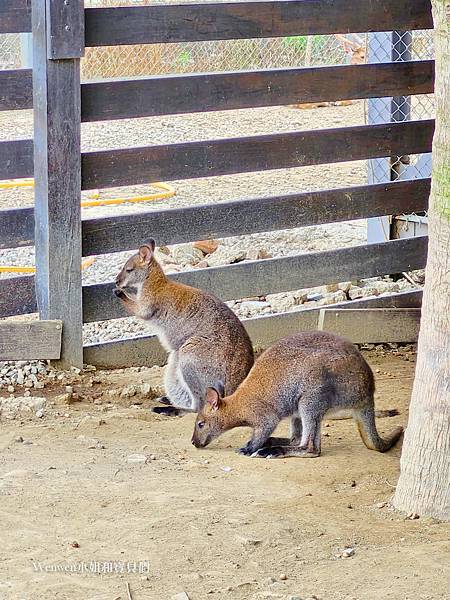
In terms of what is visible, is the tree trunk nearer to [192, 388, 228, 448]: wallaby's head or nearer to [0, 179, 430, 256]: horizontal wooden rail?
[192, 388, 228, 448]: wallaby's head

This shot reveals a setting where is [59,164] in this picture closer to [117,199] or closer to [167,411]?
[167,411]

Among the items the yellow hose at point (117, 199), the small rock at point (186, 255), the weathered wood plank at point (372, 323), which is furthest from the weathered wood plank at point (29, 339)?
the yellow hose at point (117, 199)

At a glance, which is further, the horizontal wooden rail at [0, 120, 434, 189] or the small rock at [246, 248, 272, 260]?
the small rock at [246, 248, 272, 260]

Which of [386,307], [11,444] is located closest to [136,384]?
[11,444]

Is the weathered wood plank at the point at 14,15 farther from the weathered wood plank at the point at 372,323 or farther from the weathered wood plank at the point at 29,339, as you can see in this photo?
the weathered wood plank at the point at 372,323

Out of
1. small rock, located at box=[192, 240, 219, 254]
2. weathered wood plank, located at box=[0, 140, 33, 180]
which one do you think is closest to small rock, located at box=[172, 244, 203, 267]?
small rock, located at box=[192, 240, 219, 254]

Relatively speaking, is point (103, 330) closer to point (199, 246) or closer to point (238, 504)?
point (199, 246)

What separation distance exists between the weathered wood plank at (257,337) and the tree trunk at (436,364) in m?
2.69

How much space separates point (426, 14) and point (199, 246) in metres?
2.93

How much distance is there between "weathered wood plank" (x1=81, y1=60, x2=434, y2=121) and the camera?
21.0ft

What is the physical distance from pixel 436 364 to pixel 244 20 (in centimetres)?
297

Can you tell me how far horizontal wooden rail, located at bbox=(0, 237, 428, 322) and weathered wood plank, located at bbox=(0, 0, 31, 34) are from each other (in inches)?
57.4

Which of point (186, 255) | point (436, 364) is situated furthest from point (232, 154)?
point (436, 364)

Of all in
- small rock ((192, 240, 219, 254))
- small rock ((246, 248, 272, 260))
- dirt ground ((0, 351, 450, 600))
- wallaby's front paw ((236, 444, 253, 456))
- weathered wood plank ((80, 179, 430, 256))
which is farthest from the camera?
small rock ((192, 240, 219, 254))
